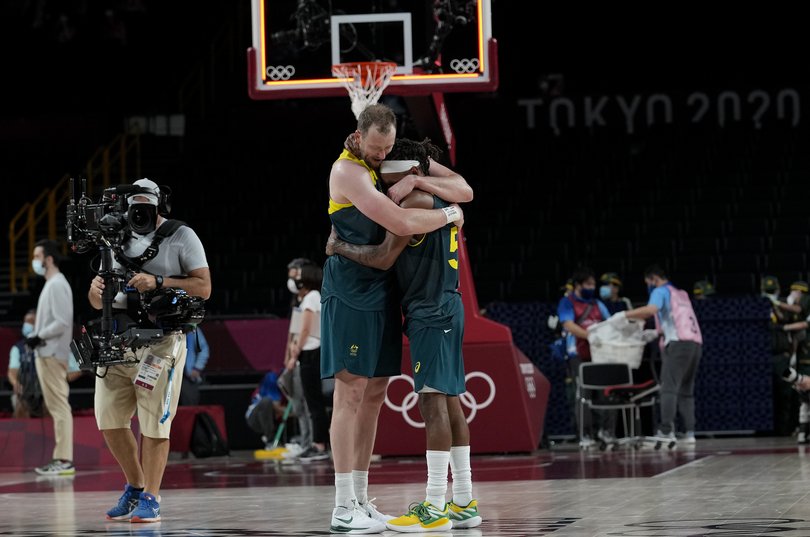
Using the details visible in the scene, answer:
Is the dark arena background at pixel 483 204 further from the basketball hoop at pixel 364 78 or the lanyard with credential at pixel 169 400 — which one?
the lanyard with credential at pixel 169 400

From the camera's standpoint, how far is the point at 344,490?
20.9 feet

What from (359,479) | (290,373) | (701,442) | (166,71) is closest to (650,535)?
(359,479)

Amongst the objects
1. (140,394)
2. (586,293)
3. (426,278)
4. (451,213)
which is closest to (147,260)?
(140,394)

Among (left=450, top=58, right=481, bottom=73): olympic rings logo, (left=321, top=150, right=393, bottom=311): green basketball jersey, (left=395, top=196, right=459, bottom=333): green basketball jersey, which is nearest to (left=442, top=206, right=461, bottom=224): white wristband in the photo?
(left=395, top=196, right=459, bottom=333): green basketball jersey

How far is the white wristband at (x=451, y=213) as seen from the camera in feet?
21.4

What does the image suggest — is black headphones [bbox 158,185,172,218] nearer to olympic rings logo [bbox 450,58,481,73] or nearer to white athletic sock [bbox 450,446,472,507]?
white athletic sock [bbox 450,446,472,507]

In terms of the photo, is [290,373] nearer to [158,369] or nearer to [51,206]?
[158,369]

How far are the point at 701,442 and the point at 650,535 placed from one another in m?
9.50

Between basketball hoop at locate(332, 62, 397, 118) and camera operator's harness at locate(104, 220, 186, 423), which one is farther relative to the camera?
basketball hoop at locate(332, 62, 397, 118)

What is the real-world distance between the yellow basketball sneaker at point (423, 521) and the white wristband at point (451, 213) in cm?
137

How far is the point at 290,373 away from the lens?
14.0 meters

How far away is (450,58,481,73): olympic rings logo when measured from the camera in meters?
11.3

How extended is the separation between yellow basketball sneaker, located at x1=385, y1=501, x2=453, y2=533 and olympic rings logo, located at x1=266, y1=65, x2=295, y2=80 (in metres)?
5.85

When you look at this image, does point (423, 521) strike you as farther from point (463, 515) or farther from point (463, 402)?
point (463, 402)
